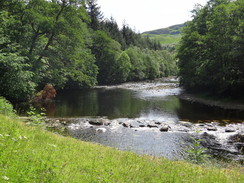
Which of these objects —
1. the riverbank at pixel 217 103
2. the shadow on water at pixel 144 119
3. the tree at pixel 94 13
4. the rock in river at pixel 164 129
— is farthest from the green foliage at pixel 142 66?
the rock in river at pixel 164 129

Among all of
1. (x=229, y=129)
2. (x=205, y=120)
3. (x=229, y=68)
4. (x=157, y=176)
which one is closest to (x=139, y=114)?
(x=205, y=120)

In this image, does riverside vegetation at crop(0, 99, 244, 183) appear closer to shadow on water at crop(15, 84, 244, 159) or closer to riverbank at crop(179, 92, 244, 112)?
shadow on water at crop(15, 84, 244, 159)

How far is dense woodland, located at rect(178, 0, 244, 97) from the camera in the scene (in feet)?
105

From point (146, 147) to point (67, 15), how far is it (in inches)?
983

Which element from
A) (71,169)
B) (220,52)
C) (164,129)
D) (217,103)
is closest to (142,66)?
(220,52)

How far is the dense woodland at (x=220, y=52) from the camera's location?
31984 millimetres

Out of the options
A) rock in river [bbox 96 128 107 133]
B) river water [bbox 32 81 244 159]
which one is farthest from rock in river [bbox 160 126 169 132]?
rock in river [bbox 96 128 107 133]

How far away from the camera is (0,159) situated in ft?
15.3

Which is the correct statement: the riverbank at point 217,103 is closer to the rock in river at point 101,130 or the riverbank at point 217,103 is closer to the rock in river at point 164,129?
the rock in river at point 164,129

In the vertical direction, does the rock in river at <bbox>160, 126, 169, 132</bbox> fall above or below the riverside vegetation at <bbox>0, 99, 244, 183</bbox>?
below

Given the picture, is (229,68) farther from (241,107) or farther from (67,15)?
(67,15)

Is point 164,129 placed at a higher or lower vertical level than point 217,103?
higher

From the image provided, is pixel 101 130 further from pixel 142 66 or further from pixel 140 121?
pixel 142 66

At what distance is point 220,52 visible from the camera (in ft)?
115
